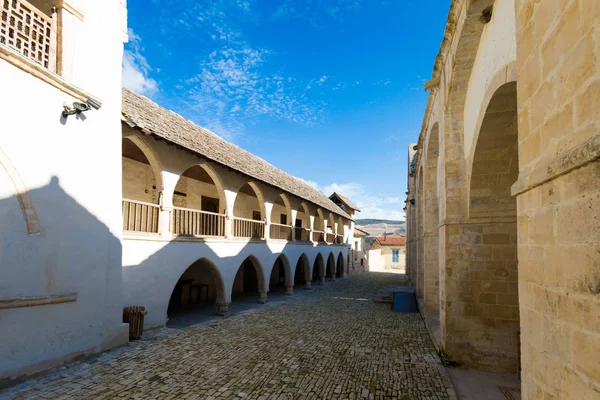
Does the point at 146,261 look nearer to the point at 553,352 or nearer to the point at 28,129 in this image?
the point at 28,129

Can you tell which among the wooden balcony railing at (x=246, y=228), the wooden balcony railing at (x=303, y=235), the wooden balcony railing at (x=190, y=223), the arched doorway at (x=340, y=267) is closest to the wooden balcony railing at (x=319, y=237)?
the wooden balcony railing at (x=303, y=235)

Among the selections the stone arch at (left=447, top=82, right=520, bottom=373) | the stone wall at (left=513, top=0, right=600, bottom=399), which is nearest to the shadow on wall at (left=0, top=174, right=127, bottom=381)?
the stone wall at (left=513, top=0, right=600, bottom=399)

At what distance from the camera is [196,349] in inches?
296

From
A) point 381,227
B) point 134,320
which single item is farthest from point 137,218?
point 381,227

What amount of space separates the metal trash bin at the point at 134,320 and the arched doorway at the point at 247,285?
6121 millimetres

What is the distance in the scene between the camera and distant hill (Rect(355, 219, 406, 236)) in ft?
205

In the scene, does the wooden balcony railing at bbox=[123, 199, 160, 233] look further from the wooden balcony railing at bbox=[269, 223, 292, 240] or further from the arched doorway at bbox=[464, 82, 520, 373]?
the arched doorway at bbox=[464, 82, 520, 373]

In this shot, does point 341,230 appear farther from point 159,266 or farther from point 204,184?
point 159,266

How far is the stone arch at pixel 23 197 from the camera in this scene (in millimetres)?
5441

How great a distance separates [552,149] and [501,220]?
4386 mm

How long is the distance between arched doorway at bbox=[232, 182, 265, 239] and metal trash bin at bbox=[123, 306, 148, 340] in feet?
15.8

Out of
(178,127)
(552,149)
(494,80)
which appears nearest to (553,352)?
(552,149)

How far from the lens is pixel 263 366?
6.56 metres

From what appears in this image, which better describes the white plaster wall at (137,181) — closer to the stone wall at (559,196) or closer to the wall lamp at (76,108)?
the wall lamp at (76,108)
